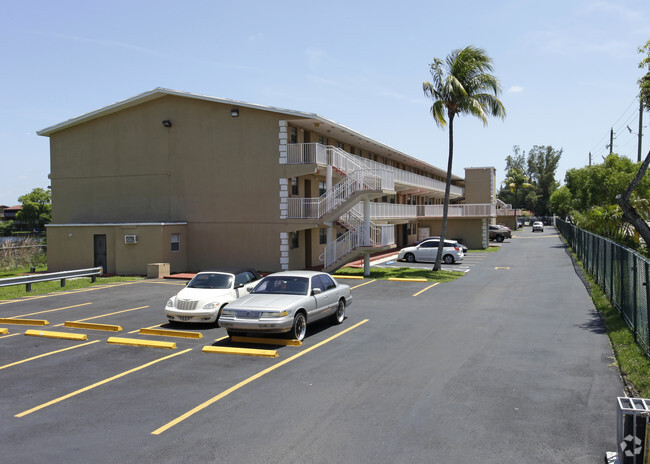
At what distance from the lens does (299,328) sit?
11.8 m

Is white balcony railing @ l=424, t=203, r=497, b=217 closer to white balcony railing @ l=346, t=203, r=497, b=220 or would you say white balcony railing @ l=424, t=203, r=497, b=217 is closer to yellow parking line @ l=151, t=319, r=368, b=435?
white balcony railing @ l=346, t=203, r=497, b=220

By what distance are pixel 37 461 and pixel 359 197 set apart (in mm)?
19815

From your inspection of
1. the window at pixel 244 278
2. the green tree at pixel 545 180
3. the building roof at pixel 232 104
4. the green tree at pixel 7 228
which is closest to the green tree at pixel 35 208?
the green tree at pixel 7 228

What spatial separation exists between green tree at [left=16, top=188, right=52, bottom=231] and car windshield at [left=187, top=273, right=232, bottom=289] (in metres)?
72.8

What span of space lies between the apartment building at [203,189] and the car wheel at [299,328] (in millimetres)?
12932

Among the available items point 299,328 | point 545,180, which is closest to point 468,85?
point 299,328

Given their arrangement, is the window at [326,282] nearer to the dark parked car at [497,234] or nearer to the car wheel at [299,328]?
the car wheel at [299,328]

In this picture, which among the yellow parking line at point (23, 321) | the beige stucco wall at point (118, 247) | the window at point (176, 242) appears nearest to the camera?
the yellow parking line at point (23, 321)

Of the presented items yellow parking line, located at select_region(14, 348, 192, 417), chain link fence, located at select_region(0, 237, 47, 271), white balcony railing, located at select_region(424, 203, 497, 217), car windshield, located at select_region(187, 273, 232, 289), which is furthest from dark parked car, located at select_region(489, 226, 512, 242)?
yellow parking line, located at select_region(14, 348, 192, 417)

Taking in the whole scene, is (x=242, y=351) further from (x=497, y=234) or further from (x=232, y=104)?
(x=497, y=234)

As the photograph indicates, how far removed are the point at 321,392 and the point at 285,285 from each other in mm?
4556

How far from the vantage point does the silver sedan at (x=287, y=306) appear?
11.1 metres

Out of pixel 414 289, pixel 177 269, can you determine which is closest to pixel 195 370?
pixel 414 289

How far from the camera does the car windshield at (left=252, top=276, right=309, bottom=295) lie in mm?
12477
